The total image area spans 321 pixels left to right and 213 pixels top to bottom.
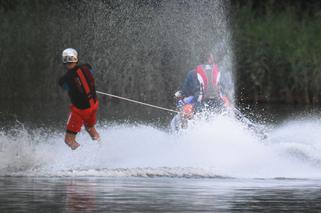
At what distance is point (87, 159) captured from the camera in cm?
2075

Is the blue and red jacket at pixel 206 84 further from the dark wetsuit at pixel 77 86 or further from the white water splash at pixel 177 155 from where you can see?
the dark wetsuit at pixel 77 86

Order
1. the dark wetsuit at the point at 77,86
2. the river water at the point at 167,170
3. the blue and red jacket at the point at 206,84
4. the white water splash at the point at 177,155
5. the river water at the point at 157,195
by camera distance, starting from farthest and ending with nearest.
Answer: the blue and red jacket at the point at 206,84, the dark wetsuit at the point at 77,86, the white water splash at the point at 177,155, the river water at the point at 167,170, the river water at the point at 157,195

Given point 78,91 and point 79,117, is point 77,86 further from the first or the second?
point 79,117

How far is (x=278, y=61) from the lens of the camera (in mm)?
38344

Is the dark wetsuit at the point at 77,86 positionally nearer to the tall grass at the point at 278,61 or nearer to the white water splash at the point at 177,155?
the white water splash at the point at 177,155

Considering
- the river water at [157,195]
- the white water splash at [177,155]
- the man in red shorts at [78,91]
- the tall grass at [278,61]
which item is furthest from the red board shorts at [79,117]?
the tall grass at [278,61]

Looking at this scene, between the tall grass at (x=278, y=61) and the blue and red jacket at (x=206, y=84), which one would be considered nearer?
the blue and red jacket at (x=206, y=84)

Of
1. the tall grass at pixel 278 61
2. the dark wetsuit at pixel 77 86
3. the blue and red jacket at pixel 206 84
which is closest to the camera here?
the dark wetsuit at pixel 77 86

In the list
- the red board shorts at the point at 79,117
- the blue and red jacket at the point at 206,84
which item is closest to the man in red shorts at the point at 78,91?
the red board shorts at the point at 79,117

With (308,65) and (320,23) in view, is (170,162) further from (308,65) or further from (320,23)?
(320,23)

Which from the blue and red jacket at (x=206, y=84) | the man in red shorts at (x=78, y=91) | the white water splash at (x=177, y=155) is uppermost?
the blue and red jacket at (x=206, y=84)

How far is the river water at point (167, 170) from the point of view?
50.5 feet

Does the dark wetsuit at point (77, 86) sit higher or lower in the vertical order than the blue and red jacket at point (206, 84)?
lower

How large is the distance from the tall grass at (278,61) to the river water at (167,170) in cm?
1200
